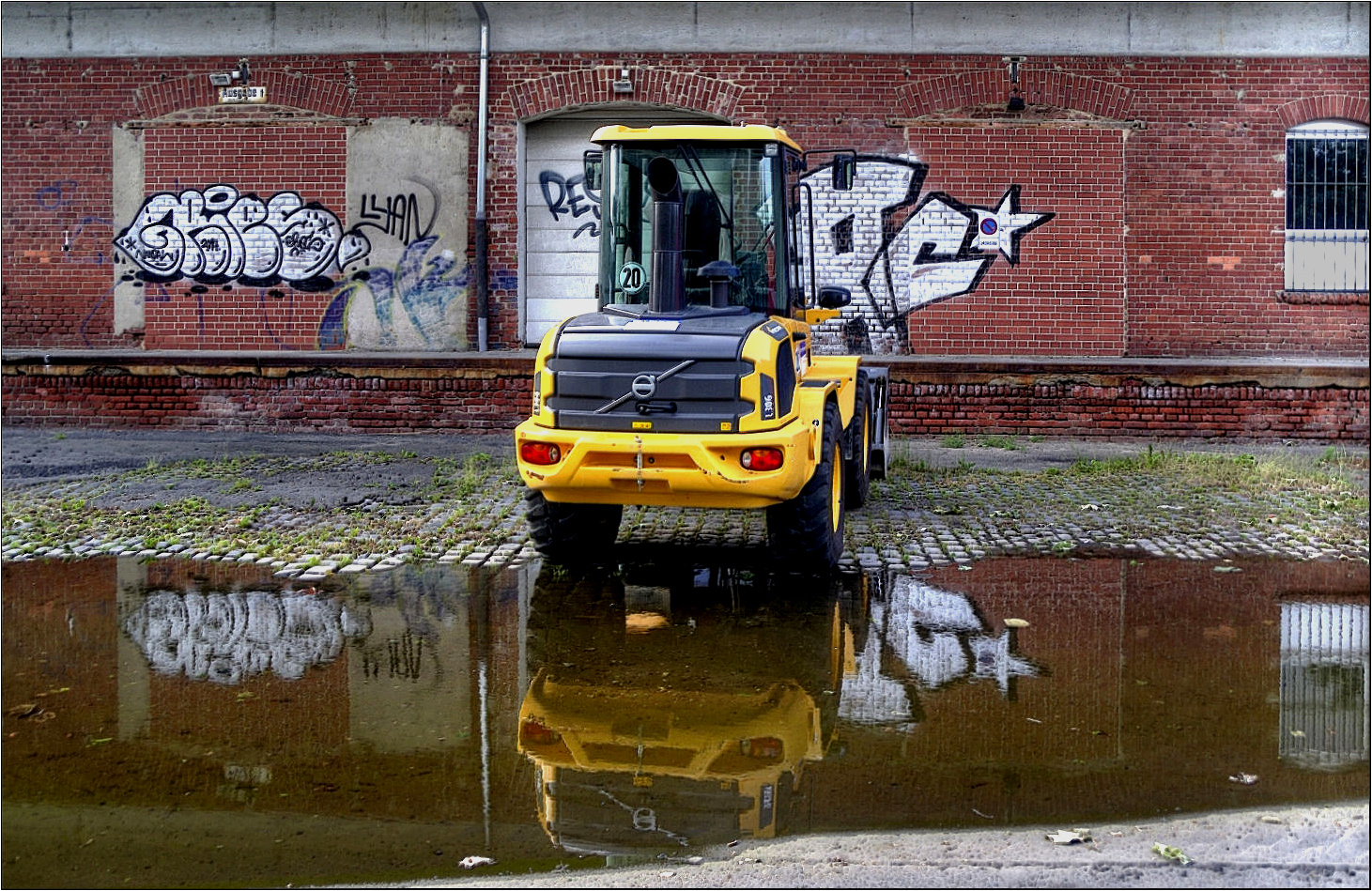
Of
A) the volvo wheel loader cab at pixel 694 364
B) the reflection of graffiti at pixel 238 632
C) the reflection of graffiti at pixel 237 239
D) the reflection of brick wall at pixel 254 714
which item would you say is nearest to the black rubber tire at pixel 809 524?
the volvo wheel loader cab at pixel 694 364

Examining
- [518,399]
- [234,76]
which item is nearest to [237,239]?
[234,76]

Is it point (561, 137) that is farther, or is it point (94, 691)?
point (561, 137)

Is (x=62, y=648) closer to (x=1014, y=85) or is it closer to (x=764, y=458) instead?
(x=764, y=458)

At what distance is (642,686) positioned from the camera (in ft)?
19.6

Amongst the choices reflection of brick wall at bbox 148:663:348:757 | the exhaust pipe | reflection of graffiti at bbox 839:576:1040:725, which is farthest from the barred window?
reflection of brick wall at bbox 148:663:348:757

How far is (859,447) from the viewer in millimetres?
9953

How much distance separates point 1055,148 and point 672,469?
32.3 feet

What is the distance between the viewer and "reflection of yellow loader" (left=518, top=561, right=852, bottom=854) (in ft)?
15.0

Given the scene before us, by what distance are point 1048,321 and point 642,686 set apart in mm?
10888

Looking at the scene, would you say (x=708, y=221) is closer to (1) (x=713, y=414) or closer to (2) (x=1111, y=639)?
(1) (x=713, y=414)

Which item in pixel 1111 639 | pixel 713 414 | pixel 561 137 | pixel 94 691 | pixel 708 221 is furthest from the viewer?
pixel 561 137

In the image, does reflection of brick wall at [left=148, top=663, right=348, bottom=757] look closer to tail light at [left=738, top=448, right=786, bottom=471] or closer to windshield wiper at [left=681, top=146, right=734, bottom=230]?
tail light at [left=738, top=448, right=786, bottom=471]

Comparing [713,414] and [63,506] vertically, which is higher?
[713,414]

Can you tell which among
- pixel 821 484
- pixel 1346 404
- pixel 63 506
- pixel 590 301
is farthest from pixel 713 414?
pixel 1346 404
